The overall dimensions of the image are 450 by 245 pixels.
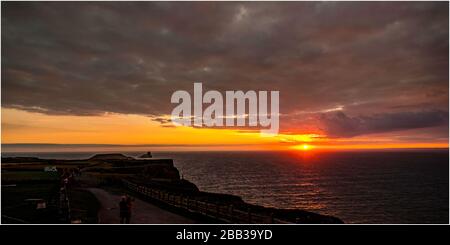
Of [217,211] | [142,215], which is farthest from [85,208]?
[217,211]

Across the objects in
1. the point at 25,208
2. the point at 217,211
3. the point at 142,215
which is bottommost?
the point at 142,215

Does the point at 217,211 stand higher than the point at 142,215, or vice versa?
the point at 217,211

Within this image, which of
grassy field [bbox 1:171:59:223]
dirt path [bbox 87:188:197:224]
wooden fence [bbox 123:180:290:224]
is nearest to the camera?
wooden fence [bbox 123:180:290:224]

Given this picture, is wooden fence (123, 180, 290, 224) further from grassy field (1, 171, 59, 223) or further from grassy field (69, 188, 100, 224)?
grassy field (1, 171, 59, 223)

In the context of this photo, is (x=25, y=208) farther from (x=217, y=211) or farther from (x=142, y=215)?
(x=217, y=211)

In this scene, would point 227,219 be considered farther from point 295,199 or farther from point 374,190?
point 374,190

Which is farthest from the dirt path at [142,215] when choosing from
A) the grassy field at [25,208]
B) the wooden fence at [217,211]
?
the grassy field at [25,208]

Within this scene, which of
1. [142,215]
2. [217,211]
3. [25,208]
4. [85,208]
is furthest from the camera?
[85,208]

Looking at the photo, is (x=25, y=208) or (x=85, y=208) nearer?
(x=25, y=208)

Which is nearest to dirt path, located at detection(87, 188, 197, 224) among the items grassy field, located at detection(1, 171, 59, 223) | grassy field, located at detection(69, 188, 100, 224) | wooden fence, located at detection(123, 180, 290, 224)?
grassy field, located at detection(69, 188, 100, 224)

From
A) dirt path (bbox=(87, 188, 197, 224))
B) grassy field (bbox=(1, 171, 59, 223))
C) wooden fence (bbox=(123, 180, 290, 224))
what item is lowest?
dirt path (bbox=(87, 188, 197, 224))

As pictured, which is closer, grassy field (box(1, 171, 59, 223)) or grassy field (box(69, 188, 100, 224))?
grassy field (box(1, 171, 59, 223))

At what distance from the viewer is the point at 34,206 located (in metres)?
24.6

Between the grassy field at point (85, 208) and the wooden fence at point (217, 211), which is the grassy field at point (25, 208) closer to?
the grassy field at point (85, 208)
